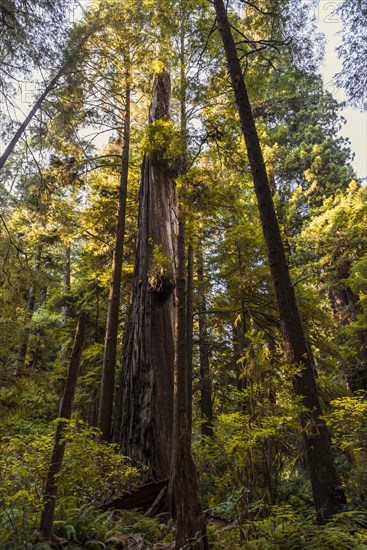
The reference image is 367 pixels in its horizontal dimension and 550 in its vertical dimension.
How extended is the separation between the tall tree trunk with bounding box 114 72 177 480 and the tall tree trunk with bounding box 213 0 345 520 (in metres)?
2.75

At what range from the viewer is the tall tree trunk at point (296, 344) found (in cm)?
422

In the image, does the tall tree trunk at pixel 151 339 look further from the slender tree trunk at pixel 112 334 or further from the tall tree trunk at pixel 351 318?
the tall tree trunk at pixel 351 318

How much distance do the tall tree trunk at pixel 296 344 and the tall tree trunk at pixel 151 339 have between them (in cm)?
275

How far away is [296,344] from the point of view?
4.85 meters

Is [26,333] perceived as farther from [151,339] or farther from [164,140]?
[164,140]

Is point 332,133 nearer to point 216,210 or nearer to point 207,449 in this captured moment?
point 216,210

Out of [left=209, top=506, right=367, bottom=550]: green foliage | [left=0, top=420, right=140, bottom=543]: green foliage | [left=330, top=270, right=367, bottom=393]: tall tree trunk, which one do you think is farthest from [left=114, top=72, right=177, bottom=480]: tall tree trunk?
[left=330, top=270, right=367, bottom=393]: tall tree trunk

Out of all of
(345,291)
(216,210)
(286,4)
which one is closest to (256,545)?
(216,210)

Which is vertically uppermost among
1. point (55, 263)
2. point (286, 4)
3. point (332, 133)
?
point (332, 133)

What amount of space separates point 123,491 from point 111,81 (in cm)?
1091

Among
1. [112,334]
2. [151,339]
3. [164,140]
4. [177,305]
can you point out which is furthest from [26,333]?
[164,140]

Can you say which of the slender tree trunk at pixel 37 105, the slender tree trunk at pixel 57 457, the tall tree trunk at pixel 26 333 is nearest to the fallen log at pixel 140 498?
the slender tree trunk at pixel 57 457

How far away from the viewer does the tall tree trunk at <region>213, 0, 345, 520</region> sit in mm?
4223

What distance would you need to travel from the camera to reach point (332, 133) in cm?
1769
